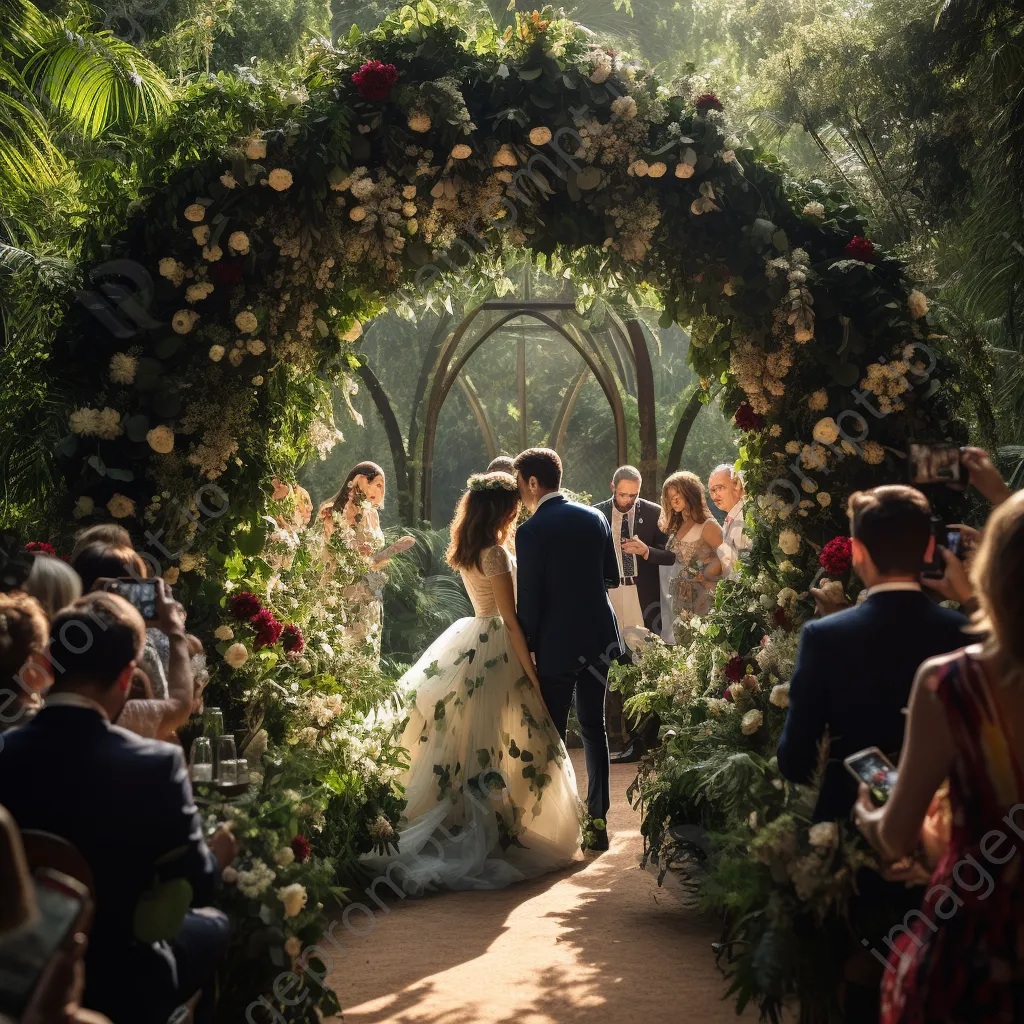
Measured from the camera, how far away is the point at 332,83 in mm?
4961

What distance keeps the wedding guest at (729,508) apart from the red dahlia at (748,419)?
8.14 ft

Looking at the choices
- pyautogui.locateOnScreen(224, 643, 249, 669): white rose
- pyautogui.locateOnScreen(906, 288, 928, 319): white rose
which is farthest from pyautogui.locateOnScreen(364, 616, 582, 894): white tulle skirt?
pyautogui.locateOnScreen(906, 288, 928, 319): white rose

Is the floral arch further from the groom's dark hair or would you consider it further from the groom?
the groom's dark hair

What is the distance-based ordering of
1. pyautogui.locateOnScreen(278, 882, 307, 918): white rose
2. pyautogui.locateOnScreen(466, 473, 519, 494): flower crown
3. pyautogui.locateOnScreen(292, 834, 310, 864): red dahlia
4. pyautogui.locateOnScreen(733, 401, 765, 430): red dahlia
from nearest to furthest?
pyautogui.locateOnScreen(278, 882, 307, 918): white rose → pyautogui.locateOnScreen(292, 834, 310, 864): red dahlia → pyautogui.locateOnScreen(733, 401, 765, 430): red dahlia → pyautogui.locateOnScreen(466, 473, 519, 494): flower crown

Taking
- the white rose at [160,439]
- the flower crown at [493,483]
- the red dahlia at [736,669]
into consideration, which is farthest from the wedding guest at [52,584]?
the flower crown at [493,483]

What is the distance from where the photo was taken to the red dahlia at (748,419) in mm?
5188

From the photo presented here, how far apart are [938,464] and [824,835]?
4.36ft

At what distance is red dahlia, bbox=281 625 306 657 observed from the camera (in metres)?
4.95

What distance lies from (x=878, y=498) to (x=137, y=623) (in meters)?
1.72

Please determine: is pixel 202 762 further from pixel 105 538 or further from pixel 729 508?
pixel 729 508

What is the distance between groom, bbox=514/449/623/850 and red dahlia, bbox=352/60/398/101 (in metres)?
1.98

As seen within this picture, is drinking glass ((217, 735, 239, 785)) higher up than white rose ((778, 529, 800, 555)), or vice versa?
white rose ((778, 529, 800, 555))

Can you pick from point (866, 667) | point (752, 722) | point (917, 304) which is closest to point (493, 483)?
point (752, 722)

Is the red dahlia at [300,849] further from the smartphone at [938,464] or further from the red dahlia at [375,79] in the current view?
the red dahlia at [375,79]
